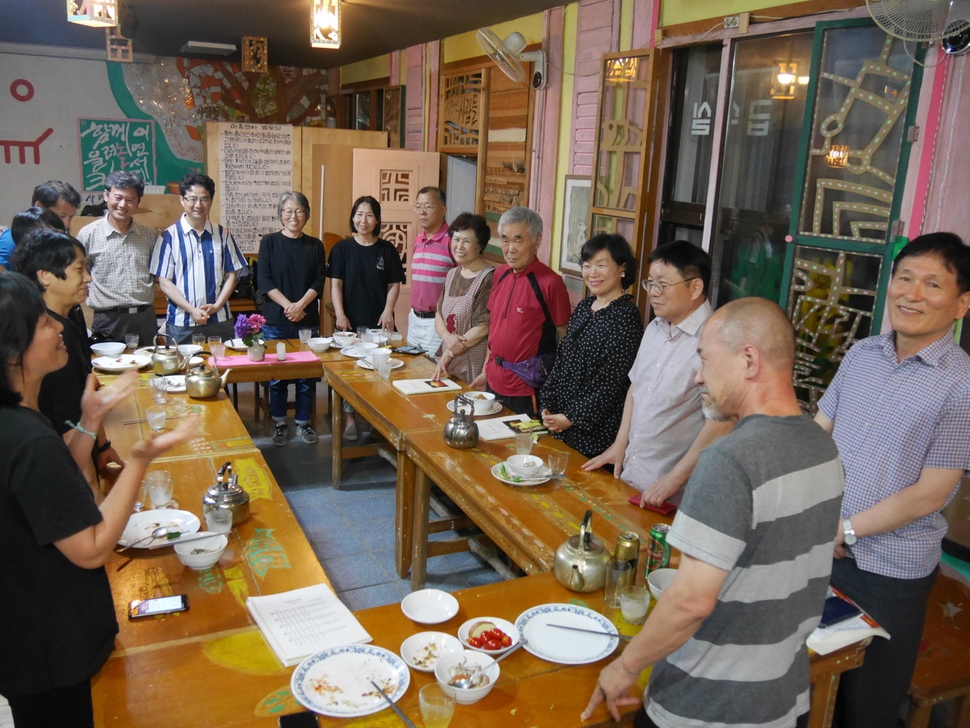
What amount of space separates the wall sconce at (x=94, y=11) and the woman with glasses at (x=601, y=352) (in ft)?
10.3

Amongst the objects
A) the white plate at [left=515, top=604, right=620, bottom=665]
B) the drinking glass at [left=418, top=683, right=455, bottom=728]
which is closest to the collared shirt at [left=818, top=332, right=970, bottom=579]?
the white plate at [left=515, top=604, right=620, bottom=665]

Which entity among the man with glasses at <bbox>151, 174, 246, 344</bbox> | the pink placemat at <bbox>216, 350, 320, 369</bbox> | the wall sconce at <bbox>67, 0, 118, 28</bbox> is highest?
the wall sconce at <bbox>67, 0, 118, 28</bbox>

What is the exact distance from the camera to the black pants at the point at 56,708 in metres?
1.67

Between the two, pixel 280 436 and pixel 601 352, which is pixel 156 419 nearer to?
pixel 601 352

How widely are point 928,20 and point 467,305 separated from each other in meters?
2.51

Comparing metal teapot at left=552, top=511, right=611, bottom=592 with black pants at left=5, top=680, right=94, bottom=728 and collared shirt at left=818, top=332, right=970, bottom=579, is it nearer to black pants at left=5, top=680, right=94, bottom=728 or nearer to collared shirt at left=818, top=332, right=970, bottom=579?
collared shirt at left=818, top=332, right=970, bottom=579

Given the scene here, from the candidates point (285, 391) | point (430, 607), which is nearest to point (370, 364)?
point (285, 391)

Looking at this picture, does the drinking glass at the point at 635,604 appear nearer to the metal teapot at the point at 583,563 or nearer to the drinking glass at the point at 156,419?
the metal teapot at the point at 583,563

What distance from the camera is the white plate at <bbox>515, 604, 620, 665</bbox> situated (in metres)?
1.80

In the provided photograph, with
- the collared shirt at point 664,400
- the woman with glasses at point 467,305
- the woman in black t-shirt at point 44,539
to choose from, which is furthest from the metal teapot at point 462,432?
the woman in black t-shirt at point 44,539

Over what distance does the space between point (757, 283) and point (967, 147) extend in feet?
4.24

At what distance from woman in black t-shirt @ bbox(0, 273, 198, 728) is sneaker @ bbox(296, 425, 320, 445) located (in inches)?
144

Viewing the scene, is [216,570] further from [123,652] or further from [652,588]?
[652,588]

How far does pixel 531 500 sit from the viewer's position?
2.62 metres
